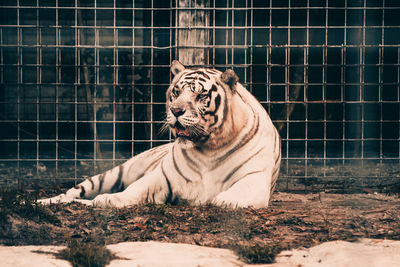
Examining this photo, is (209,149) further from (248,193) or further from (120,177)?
(120,177)

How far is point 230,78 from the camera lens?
322cm

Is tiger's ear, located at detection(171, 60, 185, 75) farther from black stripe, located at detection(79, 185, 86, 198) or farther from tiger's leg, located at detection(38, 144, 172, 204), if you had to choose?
black stripe, located at detection(79, 185, 86, 198)

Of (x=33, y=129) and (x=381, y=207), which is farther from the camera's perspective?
(x=33, y=129)

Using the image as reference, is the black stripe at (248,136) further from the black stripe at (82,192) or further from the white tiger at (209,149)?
the black stripe at (82,192)

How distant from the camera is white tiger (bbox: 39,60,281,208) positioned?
3.06 metres

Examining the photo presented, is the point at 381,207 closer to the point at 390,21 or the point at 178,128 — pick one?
the point at 178,128

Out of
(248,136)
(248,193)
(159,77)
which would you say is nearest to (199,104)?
(248,136)

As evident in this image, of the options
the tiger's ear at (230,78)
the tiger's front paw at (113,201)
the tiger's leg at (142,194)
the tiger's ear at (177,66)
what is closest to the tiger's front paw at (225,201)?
the tiger's leg at (142,194)

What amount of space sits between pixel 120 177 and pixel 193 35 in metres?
1.17

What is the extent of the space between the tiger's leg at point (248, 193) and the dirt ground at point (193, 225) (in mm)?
65

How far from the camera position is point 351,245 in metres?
2.24

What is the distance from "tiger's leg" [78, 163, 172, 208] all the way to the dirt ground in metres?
0.14

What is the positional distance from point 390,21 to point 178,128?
2.72 meters

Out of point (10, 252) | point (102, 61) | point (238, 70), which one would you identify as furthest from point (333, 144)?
point (10, 252)
